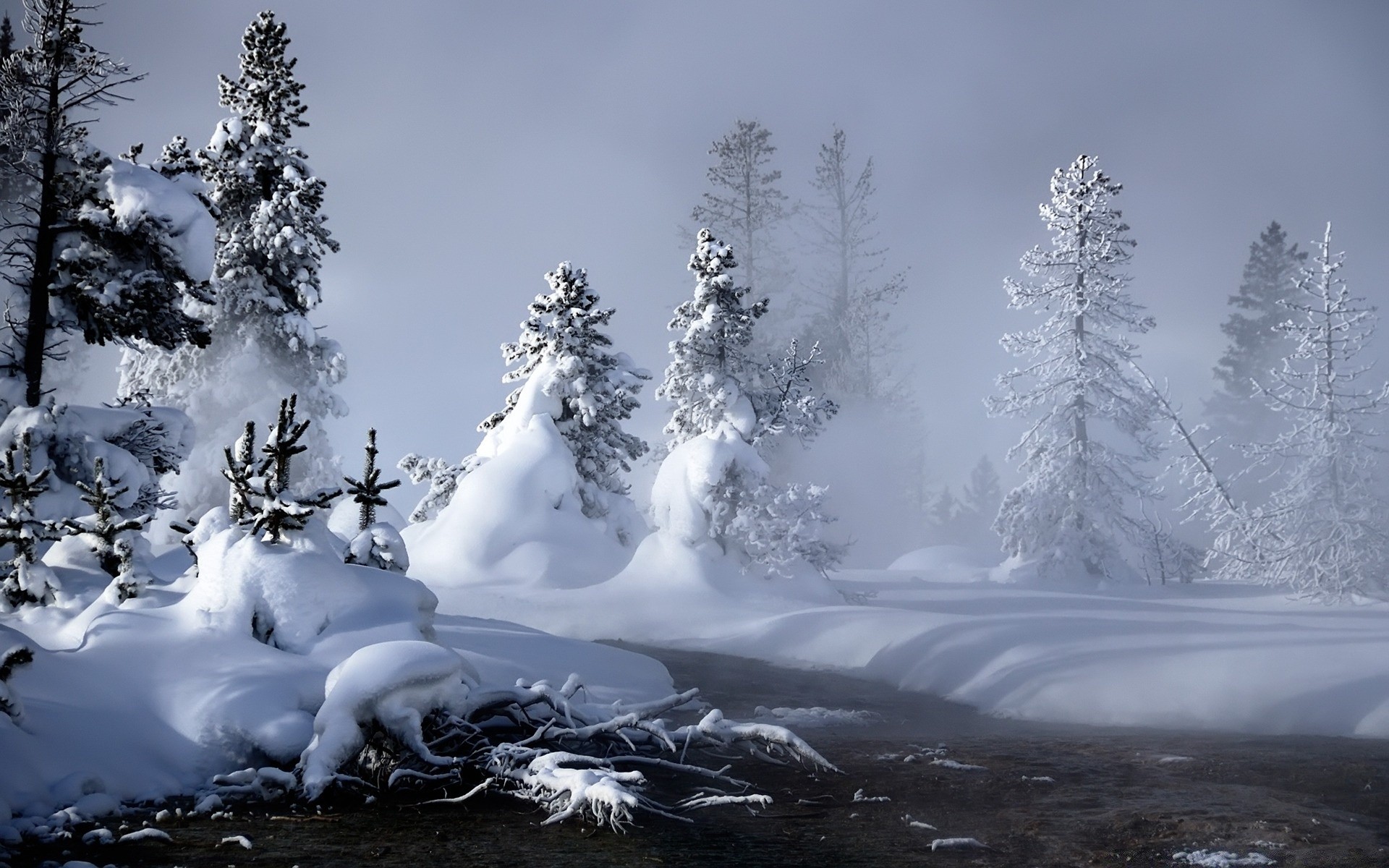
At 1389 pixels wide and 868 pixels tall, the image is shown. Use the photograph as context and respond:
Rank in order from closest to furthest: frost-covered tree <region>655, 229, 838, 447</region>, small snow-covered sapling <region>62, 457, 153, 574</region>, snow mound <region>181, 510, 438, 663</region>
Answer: snow mound <region>181, 510, 438, 663</region>
small snow-covered sapling <region>62, 457, 153, 574</region>
frost-covered tree <region>655, 229, 838, 447</region>

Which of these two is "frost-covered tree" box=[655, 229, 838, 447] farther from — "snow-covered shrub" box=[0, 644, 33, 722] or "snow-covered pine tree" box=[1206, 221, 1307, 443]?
"snow-covered pine tree" box=[1206, 221, 1307, 443]

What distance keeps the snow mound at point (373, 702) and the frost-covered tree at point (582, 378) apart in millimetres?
19265

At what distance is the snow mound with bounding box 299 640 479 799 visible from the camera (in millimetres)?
7559

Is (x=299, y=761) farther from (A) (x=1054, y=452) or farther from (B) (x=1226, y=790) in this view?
(A) (x=1054, y=452)

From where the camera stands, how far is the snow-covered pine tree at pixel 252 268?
25.6 metres

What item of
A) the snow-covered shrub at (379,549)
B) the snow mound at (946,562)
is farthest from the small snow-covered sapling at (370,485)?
the snow mound at (946,562)

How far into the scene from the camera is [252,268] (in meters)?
26.1

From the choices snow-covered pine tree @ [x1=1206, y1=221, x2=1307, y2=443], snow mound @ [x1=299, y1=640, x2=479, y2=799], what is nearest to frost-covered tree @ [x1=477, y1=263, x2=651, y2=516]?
snow mound @ [x1=299, y1=640, x2=479, y2=799]

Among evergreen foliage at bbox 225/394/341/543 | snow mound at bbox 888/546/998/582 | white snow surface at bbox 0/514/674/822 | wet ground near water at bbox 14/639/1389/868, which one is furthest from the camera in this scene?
snow mound at bbox 888/546/998/582

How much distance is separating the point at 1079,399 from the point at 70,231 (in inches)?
893

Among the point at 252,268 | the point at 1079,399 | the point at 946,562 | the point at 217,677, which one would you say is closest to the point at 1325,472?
the point at 1079,399

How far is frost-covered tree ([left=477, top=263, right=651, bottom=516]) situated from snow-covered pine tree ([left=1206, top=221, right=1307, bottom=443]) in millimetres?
34349

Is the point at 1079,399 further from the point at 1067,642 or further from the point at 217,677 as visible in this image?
the point at 217,677

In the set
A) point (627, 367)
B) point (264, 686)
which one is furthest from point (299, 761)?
point (627, 367)
